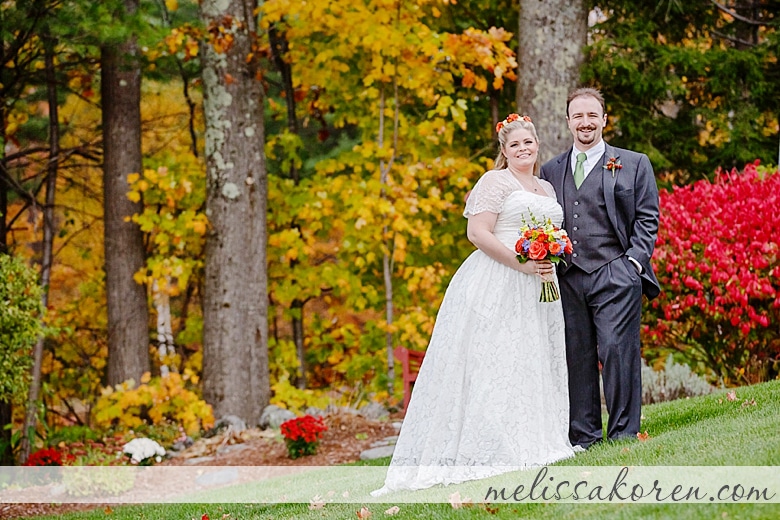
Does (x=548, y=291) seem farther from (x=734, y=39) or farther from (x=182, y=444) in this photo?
(x=734, y=39)

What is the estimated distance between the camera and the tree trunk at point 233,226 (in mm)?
8938

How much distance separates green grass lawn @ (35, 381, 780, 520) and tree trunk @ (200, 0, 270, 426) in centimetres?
312

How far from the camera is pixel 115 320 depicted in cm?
943

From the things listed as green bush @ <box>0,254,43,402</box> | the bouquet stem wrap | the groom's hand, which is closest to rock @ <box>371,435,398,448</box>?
green bush @ <box>0,254,43,402</box>

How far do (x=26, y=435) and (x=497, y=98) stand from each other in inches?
262

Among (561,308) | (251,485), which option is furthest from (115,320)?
(561,308)

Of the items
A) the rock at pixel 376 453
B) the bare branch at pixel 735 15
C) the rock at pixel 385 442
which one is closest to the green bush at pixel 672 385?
the rock at pixel 385 442

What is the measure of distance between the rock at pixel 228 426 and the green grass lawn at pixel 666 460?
282cm

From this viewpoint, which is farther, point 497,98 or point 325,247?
point 325,247

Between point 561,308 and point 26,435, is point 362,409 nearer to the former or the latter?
point 26,435

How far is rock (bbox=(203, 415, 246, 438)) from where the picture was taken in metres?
8.70

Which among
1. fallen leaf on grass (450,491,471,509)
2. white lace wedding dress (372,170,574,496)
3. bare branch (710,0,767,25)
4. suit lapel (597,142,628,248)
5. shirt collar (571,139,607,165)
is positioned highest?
bare branch (710,0,767,25)

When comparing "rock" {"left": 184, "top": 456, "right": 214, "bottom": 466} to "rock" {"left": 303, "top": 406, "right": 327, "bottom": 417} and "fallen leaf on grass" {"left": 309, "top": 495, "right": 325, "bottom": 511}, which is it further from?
"fallen leaf on grass" {"left": 309, "top": 495, "right": 325, "bottom": 511}

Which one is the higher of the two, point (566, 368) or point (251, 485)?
point (566, 368)
